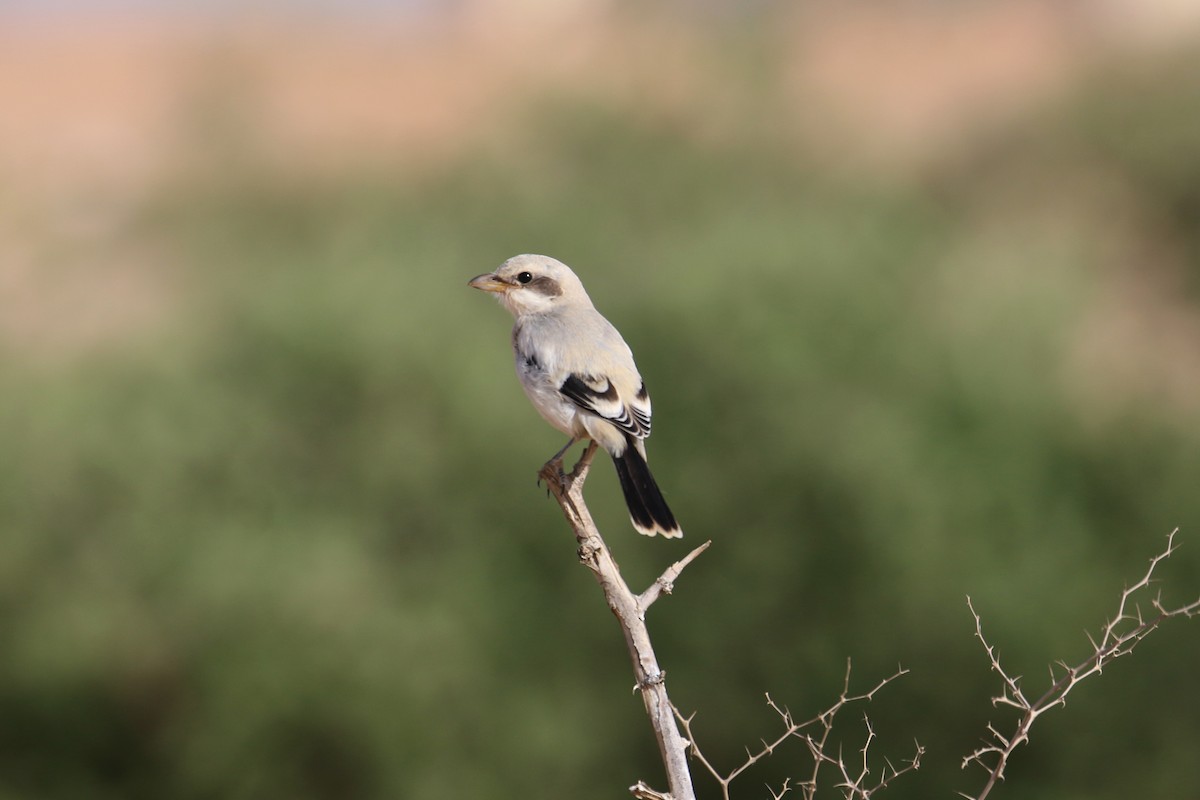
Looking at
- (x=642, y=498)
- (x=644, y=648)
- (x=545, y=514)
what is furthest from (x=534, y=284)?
(x=545, y=514)

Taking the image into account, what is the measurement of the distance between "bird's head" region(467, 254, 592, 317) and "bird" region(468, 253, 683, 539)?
13 cm

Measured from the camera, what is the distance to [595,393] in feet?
14.6

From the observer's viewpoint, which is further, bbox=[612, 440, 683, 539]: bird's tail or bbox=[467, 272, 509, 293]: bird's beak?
bbox=[467, 272, 509, 293]: bird's beak

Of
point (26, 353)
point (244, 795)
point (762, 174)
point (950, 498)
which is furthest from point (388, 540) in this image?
point (762, 174)

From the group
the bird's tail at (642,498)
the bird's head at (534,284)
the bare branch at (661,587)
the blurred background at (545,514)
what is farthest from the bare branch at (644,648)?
the blurred background at (545,514)

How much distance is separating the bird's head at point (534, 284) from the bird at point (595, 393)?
132mm

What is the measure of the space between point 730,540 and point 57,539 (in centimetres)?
657

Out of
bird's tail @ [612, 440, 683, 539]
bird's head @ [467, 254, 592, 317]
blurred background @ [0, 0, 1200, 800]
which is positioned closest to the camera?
bird's tail @ [612, 440, 683, 539]

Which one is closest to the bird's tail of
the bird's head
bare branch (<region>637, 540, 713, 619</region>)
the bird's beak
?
the bird's head

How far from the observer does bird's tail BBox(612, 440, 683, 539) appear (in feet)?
14.2

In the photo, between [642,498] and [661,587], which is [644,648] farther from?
[642,498]

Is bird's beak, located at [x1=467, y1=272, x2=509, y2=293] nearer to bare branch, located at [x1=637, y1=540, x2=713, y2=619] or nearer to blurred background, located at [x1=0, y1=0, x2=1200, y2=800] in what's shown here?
bare branch, located at [x1=637, y1=540, x2=713, y2=619]

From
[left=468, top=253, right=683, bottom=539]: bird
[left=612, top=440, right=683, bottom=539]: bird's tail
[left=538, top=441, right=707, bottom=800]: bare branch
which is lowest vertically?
[left=538, top=441, right=707, bottom=800]: bare branch

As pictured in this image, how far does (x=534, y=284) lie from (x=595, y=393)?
0.58m
